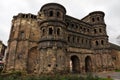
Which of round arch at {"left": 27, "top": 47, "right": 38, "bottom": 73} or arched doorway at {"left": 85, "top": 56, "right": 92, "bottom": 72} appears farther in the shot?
arched doorway at {"left": 85, "top": 56, "right": 92, "bottom": 72}

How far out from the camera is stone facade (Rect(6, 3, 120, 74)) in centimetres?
2466

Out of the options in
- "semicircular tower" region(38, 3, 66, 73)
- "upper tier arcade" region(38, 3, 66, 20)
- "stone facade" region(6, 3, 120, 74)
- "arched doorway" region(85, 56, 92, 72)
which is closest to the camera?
"semicircular tower" region(38, 3, 66, 73)

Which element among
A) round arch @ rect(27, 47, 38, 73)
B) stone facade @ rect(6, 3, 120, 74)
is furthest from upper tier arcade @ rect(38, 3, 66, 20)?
round arch @ rect(27, 47, 38, 73)

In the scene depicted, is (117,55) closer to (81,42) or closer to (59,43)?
(81,42)

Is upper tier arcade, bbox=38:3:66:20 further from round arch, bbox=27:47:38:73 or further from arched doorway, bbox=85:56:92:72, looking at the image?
arched doorway, bbox=85:56:92:72

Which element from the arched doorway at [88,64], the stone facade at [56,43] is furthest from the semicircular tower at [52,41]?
the arched doorway at [88,64]

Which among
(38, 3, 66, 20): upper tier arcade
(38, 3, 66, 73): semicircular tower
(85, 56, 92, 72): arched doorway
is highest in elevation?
(38, 3, 66, 20): upper tier arcade

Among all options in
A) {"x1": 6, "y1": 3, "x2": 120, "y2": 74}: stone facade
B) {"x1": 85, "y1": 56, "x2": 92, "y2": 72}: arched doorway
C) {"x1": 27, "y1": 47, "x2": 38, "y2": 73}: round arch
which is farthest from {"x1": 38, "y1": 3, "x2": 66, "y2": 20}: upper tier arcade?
{"x1": 85, "y1": 56, "x2": 92, "y2": 72}: arched doorway

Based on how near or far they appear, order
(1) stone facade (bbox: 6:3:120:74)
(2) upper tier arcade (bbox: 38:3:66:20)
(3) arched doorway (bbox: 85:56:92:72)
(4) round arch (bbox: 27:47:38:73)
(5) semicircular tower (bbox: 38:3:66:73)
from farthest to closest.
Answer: (3) arched doorway (bbox: 85:56:92:72), (4) round arch (bbox: 27:47:38:73), (2) upper tier arcade (bbox: 38:3:66:20), (1) stone facade (bbox: 6:3:120:74), (5) semicircular tower (bbox: 38:3:66:73)

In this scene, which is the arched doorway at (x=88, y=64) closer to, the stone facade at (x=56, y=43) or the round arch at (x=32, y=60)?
the stone facade at (x=56, y=43)

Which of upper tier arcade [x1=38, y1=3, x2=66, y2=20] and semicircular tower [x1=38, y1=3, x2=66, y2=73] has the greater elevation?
upper tier arcade [x1=38, y1=3, x2=66, y2=20]

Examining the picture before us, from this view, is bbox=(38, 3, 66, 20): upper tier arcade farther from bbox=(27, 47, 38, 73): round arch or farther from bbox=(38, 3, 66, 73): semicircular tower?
bbox=(27, 47, 38, 73): round arch

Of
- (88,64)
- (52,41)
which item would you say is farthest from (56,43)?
(88,64)

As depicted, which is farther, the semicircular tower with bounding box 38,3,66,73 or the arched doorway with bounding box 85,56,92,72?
the arched doorway with bounding box 85,56,92,72
